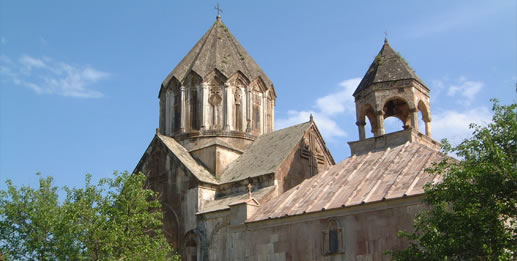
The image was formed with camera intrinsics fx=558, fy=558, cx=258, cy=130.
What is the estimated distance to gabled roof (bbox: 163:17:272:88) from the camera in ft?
77.7

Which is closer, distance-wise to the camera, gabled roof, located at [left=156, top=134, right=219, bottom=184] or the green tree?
the green tree

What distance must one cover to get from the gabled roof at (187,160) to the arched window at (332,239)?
6244mm

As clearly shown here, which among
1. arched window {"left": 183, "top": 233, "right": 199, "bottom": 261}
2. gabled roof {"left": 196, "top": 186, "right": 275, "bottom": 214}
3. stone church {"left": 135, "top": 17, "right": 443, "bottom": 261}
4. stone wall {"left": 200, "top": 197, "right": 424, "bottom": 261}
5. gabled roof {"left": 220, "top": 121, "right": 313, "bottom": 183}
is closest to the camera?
stone wall {"left": 200, "top": 197, "right": 424, "bottom": 261}

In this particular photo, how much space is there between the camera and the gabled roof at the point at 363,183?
45.1 feet

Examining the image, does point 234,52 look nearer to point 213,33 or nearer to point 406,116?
point 213,33

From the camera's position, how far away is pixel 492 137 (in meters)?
10.3

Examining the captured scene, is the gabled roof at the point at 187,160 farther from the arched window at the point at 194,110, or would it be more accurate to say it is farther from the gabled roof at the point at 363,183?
the gabled roof at the point at 363,183

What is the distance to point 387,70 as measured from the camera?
1828 centimetres

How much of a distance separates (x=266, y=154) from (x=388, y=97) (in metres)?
5.00

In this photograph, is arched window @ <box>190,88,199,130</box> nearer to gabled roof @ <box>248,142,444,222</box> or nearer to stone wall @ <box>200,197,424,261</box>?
stone wall @ <box>200,197,424,261</box>

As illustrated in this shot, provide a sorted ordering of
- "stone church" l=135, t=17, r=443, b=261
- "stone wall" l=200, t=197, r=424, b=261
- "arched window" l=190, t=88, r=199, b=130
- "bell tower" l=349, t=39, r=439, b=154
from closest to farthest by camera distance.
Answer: "stone wall" l=200, t=197, r=424, b=261 < "stone church" l=135, t=17, r=443, b=261 < "bell tower" l=349, t=39, r=439, b=154 < "arched window" l=190, t=88, r=199, b=130

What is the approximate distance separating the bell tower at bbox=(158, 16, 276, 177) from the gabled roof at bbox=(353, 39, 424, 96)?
5.87 m

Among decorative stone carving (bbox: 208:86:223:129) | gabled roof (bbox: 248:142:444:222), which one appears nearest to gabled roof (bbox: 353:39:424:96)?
gabled roof (bbox: 248:142:444:222)

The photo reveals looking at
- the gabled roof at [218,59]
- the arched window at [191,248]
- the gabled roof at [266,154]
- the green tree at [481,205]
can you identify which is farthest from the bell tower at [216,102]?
the green tree at [481,205]
